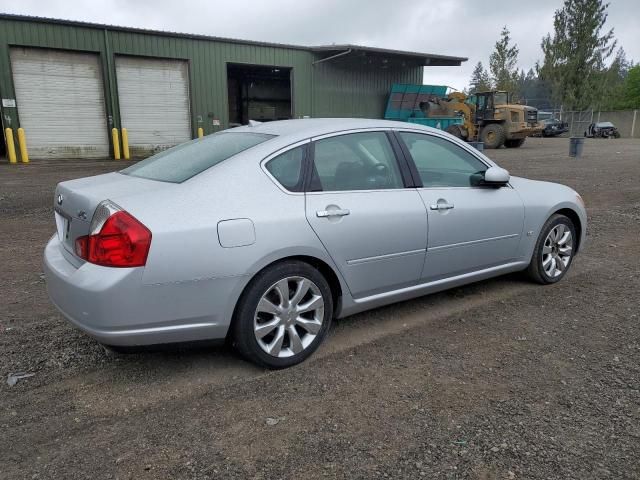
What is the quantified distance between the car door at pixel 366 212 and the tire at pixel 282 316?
24cm

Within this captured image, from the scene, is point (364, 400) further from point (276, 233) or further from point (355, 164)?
point (355, 164)

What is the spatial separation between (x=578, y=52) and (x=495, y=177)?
5153 centimetres

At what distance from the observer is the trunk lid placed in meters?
2.89

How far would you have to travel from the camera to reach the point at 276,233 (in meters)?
2.96

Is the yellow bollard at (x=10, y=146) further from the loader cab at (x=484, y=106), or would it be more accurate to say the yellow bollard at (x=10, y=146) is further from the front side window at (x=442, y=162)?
the loader cab at (x=484, y=106)

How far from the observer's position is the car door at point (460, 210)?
3.81m

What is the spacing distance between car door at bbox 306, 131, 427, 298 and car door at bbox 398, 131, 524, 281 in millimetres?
145

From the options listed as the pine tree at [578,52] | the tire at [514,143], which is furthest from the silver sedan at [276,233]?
the pine tree at [578,52]

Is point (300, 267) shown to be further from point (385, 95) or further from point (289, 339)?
point (385, 95)

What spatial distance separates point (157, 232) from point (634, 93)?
8400 centimetres

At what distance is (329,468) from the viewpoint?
229cm

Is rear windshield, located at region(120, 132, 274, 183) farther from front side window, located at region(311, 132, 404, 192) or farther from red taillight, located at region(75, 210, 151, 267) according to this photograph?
red taillight, located at region(75, 210, 151, 267)

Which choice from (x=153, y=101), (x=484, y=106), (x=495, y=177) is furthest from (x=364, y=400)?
(x=484, y=106)

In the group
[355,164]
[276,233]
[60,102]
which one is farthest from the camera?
[60,102]
